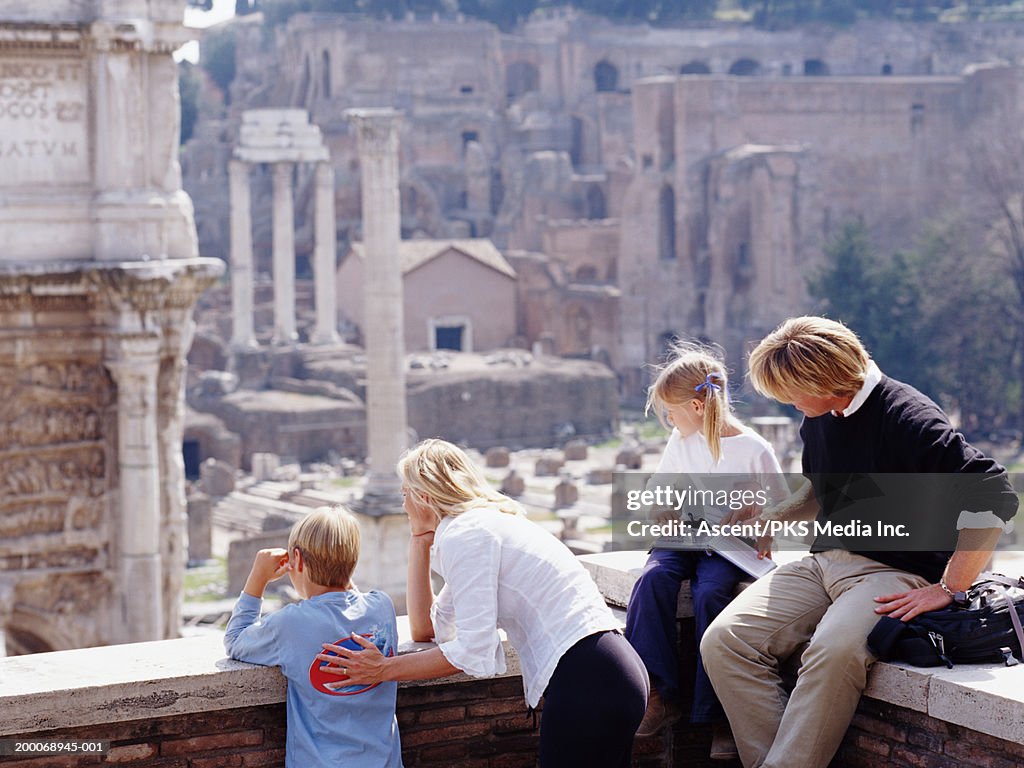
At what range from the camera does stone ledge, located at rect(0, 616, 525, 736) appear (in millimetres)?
3697

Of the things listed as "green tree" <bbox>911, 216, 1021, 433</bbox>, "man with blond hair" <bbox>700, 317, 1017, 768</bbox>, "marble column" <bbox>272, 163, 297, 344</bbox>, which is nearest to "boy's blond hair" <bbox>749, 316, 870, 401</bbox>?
"man with blond hair" <bbox>700, 317, 1017, 768</bbox>

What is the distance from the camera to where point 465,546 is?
11.8 feet

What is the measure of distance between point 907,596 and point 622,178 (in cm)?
4343

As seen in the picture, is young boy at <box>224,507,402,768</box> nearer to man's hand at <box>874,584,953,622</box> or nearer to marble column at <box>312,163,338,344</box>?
man's hand at <box>874,584,953,622</box>

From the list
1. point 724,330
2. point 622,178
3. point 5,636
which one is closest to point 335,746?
point 5,636

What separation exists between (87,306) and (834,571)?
6.35 meters

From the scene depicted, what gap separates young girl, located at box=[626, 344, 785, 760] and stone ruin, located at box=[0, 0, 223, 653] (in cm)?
545

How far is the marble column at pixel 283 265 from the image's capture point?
37.9 m

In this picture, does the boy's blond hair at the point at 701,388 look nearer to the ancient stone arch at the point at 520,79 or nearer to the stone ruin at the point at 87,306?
the stone ruin at the point at 87,306

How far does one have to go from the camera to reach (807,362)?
147 inches

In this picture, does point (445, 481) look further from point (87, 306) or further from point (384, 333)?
point (384, 333)

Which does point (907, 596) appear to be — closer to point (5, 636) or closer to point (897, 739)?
point (897, 739)

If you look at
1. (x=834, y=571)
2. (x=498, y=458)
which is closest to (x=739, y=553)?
(x=834, y=571)

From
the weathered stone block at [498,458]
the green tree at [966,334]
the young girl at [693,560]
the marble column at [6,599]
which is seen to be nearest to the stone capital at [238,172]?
the weathered stone block at [498,458]
